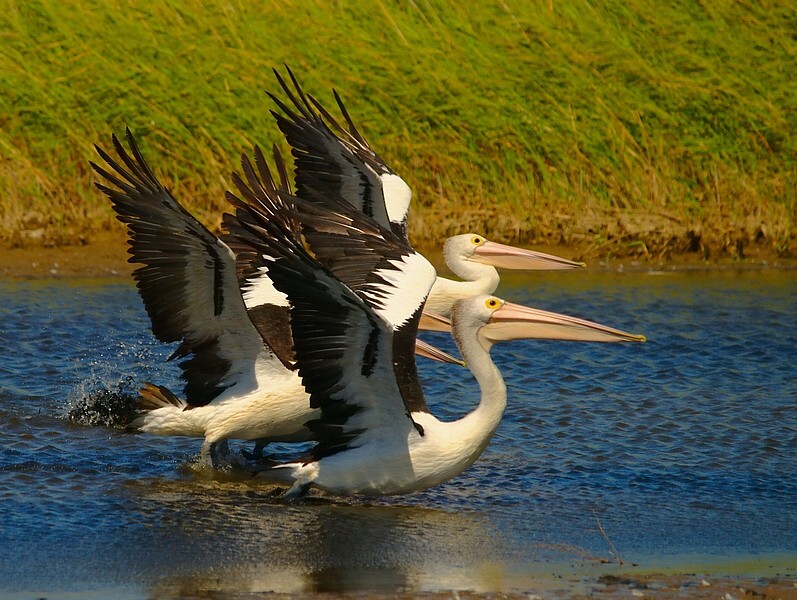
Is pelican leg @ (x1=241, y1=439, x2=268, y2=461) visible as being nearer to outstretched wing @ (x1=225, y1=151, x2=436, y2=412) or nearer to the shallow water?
the shallow water

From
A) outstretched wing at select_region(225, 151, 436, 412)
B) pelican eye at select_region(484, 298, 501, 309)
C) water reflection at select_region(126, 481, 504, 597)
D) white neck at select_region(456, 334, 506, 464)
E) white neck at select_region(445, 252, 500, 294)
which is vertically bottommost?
water reflection at select_region(126, 481, 504, 597)

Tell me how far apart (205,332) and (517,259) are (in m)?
2.55

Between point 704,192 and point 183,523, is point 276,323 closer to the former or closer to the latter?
point 183,523

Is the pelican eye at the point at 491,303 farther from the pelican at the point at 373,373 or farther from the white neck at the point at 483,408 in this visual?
the white neck at the point at 483,408

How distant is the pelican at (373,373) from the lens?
4.97 meters

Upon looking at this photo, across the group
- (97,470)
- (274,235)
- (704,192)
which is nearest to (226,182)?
(704,192)

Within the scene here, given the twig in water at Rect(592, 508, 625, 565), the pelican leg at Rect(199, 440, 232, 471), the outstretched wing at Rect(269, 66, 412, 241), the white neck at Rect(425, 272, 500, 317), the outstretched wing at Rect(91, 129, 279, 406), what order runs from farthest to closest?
the white neck at Rect(425, 272, 500, 317) < the outstretched wing at Rect(269, 66, 412, 241) < the pelican leg at Rect(199, 440, 232, 471) < the outstretched wing at Rect(91, 129, 279, 406) < the twig in water at Rect(592, 508, 625, 565)

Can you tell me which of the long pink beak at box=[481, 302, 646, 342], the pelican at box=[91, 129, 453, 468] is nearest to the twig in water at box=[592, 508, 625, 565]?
the long pink beak at box=[481, 302, 646, 342]

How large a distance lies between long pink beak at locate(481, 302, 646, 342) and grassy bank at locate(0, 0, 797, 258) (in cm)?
463

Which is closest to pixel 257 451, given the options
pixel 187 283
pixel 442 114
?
pixel 187 283

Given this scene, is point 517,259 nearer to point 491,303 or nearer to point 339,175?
point 339,175

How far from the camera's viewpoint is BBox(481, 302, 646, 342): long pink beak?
5891 mm

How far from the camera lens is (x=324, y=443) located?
5516mm

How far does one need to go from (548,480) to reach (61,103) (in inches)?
239
